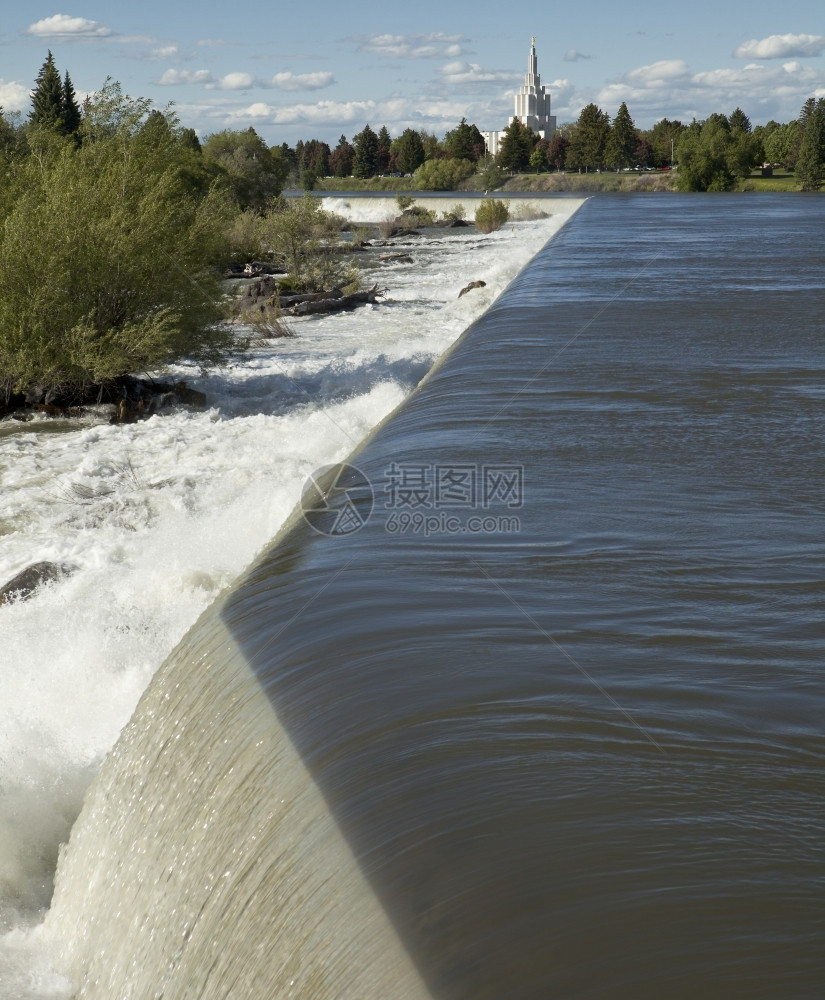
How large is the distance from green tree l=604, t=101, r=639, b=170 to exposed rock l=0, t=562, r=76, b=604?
329 feet

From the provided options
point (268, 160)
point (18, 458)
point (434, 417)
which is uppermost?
point (268, 160)

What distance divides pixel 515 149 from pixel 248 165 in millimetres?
56355

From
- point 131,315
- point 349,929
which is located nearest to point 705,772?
point 349,929

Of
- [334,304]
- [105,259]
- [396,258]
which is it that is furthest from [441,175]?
[105,259]

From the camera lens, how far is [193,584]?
276 inches

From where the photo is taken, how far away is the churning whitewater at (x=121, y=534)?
17.4ft

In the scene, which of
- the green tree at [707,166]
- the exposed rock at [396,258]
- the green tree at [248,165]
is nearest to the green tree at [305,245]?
the exposed rock at [396,258]

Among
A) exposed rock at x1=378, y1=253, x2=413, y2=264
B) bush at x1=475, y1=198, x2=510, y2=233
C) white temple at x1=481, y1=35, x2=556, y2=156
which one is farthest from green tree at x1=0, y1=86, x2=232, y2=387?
white temple at x1=481, y1=35, x2=556, y2=156

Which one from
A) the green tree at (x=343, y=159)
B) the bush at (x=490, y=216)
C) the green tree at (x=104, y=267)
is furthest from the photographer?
the green tree at (x=343, y=159)

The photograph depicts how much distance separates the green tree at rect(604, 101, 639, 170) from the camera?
327 feet

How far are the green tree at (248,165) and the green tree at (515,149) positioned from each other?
48.7 metres

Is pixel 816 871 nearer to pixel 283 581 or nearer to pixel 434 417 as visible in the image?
pixel 283 581

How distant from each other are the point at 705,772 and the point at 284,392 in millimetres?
13381

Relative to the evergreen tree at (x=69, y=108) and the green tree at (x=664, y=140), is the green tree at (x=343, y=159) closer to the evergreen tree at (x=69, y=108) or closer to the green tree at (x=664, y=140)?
the green tree at (x=664, y=140)
